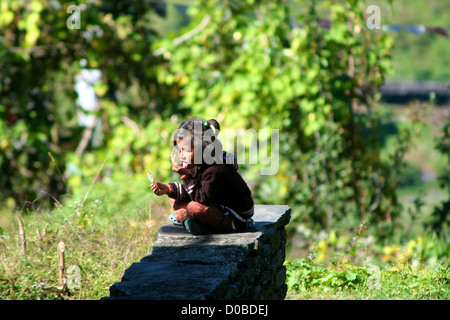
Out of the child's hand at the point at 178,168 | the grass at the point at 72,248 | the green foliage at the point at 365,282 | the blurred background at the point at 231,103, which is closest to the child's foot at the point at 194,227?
the child's hand at the point at 178,168

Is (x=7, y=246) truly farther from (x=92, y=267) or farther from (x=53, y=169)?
(x=53, y=169)

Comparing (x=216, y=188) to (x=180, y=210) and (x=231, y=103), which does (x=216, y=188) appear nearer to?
(x=180, y=210)

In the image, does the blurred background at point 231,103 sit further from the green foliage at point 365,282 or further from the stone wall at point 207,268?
the stone wall at point 207,268

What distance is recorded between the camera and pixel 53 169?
7.18m

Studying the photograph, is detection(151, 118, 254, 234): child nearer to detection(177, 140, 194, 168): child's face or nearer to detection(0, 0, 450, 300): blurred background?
detection(177, 140, 194, 168): child's face

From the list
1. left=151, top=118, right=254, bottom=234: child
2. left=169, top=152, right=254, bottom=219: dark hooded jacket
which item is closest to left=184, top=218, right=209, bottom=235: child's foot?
left=151, top=118, right=254, bottom=234: child

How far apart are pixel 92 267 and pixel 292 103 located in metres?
3.33

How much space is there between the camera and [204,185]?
2807mm

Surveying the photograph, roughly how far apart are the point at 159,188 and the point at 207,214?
11.3 inches

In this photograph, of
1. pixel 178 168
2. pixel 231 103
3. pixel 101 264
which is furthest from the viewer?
pixel 231 103

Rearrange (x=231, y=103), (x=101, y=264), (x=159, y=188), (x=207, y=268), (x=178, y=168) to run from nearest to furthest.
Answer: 1. (x=207, y=268)
2. (x=159, y=188)
3. (x=178, y=168)
4. (x=101, y=264)
5. (x=231, y=103)

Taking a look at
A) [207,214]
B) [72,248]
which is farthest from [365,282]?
[72,248]

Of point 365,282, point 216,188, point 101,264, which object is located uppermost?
point 216,188

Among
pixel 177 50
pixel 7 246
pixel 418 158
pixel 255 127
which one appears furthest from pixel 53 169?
pixel 418 158
